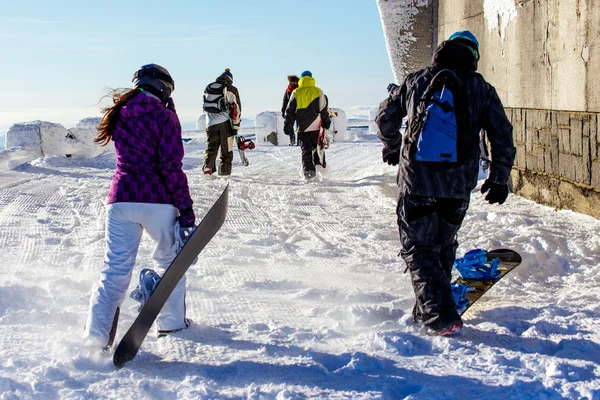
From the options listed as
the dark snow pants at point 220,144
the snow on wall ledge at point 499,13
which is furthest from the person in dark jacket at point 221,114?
the snow on wall ledge at point 499,13

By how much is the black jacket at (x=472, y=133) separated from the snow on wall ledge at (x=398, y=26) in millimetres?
8158

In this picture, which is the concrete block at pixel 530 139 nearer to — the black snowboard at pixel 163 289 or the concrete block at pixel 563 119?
the concrete block at pixel 563 119

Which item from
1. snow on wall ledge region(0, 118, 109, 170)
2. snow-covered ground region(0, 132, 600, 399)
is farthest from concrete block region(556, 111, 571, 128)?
snow on wall ledge region(0, 118, 109, 170)

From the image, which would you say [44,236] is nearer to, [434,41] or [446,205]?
[446,205]

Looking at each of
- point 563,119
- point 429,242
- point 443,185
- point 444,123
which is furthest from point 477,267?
point 563,119

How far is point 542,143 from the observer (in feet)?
24.7

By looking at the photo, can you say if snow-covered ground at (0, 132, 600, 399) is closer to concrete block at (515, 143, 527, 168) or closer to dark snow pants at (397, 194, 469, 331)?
dark snow pants at (397, 194, 469, 331)

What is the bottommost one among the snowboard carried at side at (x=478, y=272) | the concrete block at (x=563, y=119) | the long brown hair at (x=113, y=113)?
the snowboard carried at side at (x=478, y=272)

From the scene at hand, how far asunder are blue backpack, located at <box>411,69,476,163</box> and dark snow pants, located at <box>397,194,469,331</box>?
0.28m

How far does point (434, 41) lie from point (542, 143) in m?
4.56

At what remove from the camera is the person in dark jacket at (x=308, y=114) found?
10789 millimetres

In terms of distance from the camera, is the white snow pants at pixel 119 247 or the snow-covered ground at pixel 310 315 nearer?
the snow-covered ground at pixel 310 315

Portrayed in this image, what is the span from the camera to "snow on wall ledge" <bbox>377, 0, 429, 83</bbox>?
11766 millimetres

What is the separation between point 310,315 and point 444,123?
1509 millimetres
